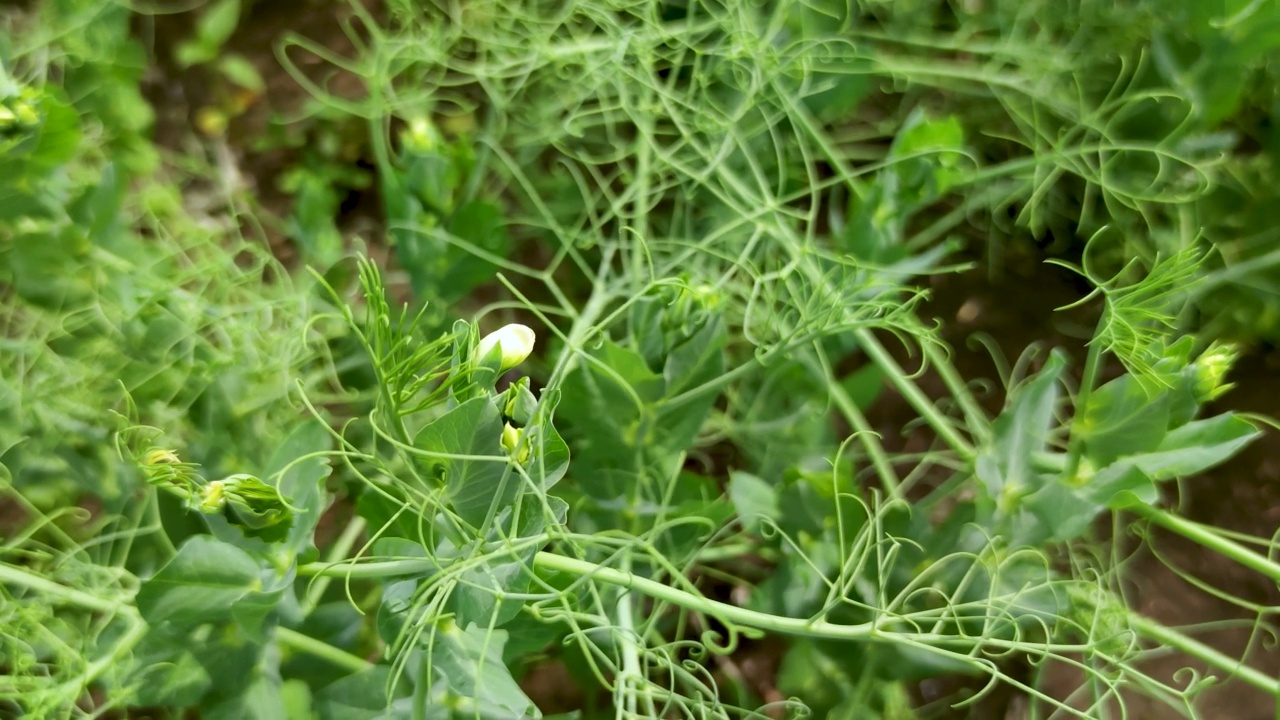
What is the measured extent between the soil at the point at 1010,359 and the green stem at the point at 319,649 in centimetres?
19

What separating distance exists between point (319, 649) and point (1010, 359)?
0.66 meters

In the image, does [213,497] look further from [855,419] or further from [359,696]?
[855,419]

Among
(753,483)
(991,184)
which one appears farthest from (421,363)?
(991,184)

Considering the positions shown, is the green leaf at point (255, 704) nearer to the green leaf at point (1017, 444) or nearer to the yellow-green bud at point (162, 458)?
the yellow-green bud at point (162, 458)

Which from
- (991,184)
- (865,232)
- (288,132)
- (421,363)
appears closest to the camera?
(421,363)

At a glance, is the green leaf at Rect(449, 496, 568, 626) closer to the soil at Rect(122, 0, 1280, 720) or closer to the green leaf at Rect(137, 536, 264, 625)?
the green leaf at Rect(137, 536, 264, 625)

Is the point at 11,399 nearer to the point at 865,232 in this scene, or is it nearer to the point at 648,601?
the point at 648,601

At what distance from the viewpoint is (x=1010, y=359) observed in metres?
0.82

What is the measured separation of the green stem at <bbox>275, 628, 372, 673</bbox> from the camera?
52 centimetres

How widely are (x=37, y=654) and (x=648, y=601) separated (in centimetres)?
43

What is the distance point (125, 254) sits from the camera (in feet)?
2.22

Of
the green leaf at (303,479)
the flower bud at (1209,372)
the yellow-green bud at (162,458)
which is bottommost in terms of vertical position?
the green leaf at (303,479)

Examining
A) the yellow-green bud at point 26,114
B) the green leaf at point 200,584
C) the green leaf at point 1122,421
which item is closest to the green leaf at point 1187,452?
the green leaf at point 1122,421

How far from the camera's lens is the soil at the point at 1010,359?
72 cm
